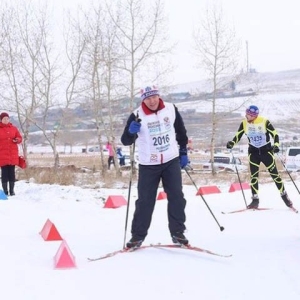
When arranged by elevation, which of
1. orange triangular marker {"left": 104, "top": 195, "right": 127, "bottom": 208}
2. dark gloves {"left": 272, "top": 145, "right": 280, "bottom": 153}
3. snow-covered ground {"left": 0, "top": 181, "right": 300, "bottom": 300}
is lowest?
orange triangular marker {"left": 104, "top": 195, "right": 127, "bottom": 208}

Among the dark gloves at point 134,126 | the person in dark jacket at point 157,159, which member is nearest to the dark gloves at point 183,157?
the person in dark jacket at point 157,159

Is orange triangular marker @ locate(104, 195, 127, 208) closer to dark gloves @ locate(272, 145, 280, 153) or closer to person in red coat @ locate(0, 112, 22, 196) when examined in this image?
person in red coat @ locate(0, 112, 22, 196)

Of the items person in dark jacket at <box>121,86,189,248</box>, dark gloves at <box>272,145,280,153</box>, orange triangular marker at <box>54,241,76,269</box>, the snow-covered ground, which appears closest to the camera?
the snow-covered ground

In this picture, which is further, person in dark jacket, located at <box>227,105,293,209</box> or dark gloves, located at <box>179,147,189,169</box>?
person in dark jacket, located at <box>227,105,293,209</box>

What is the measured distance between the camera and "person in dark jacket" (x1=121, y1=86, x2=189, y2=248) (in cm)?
497

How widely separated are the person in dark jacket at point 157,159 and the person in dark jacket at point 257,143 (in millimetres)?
3091

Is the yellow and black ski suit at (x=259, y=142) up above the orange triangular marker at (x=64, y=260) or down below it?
above

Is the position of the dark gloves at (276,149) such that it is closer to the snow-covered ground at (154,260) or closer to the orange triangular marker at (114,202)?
the snow-covered ground at (154,260)

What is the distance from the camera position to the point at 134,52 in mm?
24500

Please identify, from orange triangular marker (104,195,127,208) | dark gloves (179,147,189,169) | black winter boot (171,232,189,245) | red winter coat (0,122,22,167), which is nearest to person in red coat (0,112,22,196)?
red winter coat (0,122,22,167)

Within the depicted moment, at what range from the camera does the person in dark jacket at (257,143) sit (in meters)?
7.92

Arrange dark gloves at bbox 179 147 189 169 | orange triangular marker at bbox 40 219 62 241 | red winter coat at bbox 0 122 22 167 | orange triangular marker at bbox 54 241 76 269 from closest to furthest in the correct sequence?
orange triangular marker at bbox 54 241 76 269 < dark gloves at bbox 179 147 189 169 < orange triangular marker at bbox 40 219 62 241 < red winter coat at bbox 0 122 22 167

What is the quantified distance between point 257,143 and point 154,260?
158 inches

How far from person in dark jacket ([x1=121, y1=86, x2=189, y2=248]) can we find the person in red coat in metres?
5.21
